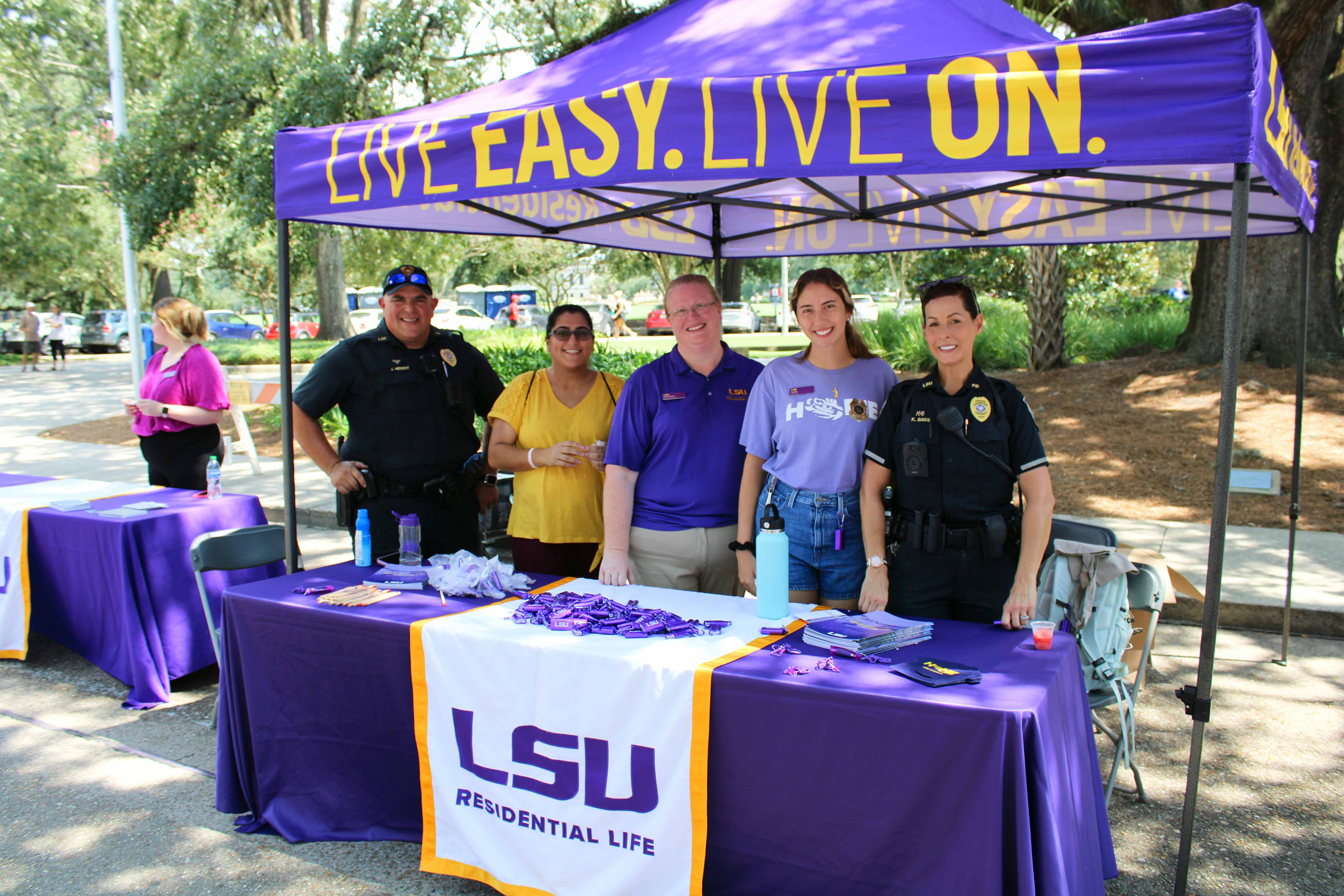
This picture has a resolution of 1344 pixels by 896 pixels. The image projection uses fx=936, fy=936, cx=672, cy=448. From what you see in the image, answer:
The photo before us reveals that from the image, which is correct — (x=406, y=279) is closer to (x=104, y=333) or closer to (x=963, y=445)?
(x=963, y=445)

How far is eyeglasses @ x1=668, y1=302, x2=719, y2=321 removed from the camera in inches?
123

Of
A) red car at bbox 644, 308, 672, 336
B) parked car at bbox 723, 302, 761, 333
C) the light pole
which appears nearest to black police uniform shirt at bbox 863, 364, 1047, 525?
the light pole

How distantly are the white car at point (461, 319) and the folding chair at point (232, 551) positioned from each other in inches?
1152

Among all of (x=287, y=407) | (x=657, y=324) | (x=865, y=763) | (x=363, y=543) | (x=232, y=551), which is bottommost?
(x=865, y=763)

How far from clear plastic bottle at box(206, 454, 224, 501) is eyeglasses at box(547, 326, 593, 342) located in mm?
2203

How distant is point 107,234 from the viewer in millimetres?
34781

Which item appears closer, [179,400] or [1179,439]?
[179,400]

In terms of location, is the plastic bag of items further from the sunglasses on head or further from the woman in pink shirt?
the woman in pink shirt

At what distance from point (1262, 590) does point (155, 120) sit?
13.6 metres

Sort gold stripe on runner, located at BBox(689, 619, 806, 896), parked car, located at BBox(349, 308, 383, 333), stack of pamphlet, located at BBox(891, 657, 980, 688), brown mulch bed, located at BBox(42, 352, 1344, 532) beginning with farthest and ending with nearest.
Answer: parked car, located at BBox(349, 308, 383, 333), brown mulch bed, located at BBox(42, 352, 1344, 532), gold stripe on runner, located at BBox(689, 619, 806, 896), stack of pamphlet, located at BBox(891, 657, 980, 688)

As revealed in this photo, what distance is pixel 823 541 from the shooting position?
3047 mm

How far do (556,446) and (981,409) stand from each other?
5.11 feet

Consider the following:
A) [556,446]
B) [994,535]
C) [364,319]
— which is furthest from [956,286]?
[364,319]

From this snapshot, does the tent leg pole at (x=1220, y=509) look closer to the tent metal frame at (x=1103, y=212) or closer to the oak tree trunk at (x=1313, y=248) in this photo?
the tent metal frame at (x=1103, y=212)
